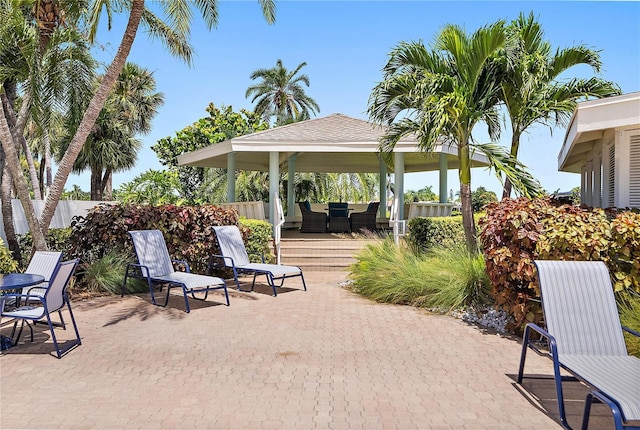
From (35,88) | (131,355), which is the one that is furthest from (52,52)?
(131,355)

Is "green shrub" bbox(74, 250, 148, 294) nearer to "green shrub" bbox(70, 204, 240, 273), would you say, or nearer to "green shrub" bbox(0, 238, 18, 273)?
"green shrub" bbox(70, 204, 240, 273)

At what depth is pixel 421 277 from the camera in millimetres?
8141

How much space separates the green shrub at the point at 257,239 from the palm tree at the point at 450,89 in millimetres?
3970

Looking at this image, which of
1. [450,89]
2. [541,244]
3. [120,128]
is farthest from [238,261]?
[120,128]

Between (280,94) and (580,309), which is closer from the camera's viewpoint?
(580,309)

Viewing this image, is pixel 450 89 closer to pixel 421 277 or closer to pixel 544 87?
pixel 544 87

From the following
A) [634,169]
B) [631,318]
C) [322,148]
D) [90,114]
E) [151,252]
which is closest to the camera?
[631,318]

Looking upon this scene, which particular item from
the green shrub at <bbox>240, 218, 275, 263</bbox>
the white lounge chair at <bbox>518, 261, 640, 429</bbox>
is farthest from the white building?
the green shrub at <bbox>240, 218, 275, 263</bbox>

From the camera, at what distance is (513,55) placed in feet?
29.7

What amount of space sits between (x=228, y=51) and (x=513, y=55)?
731 cm

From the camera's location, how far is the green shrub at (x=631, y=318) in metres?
4.77

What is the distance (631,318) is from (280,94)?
35.9 metres

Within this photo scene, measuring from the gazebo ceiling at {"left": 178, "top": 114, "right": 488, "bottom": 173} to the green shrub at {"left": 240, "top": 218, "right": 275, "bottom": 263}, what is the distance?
9.33 ft

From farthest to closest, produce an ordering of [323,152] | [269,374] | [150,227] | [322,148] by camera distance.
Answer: [323,152]
[322,148]
[150,227]
[269,374]
